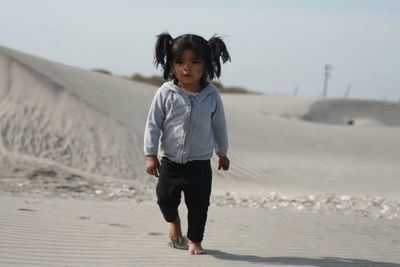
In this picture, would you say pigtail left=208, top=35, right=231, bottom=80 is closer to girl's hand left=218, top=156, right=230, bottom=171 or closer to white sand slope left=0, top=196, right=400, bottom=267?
girl's hand left=218, top=156, right=230, bottom=171

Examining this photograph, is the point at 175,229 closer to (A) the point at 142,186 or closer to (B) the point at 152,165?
(B) the point at 152,165

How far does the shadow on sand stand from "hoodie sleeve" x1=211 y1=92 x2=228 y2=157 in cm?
78

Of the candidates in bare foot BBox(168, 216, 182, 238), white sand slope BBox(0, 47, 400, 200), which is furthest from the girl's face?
white sand slope BBox(0, 47, 400, 200)

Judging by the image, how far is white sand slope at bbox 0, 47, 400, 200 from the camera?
41.0 feet

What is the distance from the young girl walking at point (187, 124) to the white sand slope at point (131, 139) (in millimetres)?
7331

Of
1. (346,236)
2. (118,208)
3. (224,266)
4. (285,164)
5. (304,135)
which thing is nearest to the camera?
(224,266)

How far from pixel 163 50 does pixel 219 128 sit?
0.72 m

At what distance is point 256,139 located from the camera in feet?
53.6

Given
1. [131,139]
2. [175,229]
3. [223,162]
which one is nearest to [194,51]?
[223,162]

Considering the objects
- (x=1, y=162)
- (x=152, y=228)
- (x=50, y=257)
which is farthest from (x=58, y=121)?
(x=50, y=257)

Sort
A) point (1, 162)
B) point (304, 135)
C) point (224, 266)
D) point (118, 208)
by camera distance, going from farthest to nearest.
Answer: point (304, 135) < point (1, 162) < point (118, 208) < point (224, 266)

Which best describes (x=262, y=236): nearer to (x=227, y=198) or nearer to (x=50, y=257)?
(x=50, y=257)

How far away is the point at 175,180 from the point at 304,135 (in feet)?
44.0

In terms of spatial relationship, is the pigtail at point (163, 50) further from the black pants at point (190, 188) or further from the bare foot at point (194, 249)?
the bare foot at point (194, 249)
